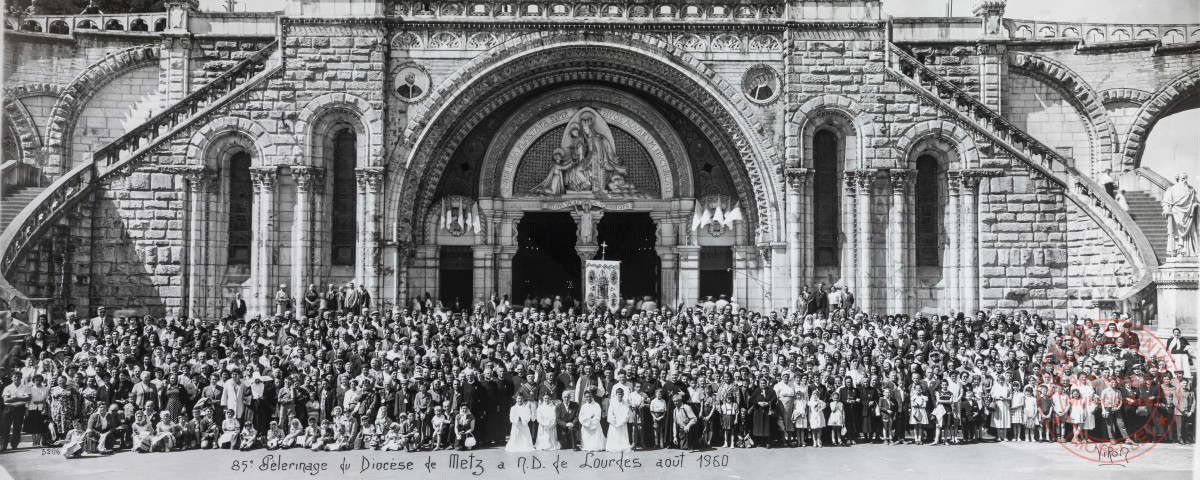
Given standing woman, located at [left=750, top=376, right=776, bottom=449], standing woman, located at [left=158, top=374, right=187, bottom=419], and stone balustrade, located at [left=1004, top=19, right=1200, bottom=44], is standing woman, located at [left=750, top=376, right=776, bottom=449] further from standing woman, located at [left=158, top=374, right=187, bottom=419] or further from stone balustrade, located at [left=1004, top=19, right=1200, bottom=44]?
stone balustrade, located at [left=1004, top=19, right=1200, bottom=44]

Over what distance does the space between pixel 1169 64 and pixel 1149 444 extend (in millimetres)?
17712

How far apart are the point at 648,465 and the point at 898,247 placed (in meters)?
13.9

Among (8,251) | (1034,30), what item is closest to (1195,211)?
(1034,30)

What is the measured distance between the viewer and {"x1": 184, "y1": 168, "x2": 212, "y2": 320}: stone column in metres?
26.6

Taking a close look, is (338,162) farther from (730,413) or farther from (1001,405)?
(1001,405)

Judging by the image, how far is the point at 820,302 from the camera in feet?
88.7

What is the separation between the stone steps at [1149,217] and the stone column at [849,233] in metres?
7.26

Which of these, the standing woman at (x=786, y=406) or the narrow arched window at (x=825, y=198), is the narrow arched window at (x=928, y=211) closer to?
the narrow arched window at (x=825, y=198)

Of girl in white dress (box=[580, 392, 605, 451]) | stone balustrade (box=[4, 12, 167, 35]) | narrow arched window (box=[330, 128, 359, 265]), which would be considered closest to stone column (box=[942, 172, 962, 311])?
girl in white dress (box=[580, 392, 605, 451])

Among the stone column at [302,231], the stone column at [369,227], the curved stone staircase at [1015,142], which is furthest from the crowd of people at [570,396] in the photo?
the stone column at [369,227]

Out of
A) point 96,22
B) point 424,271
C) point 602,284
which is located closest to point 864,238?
point 602,284

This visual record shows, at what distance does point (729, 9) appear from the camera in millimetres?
28219

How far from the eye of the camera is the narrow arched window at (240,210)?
27812 millimetres

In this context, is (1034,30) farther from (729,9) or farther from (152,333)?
(152,333)
